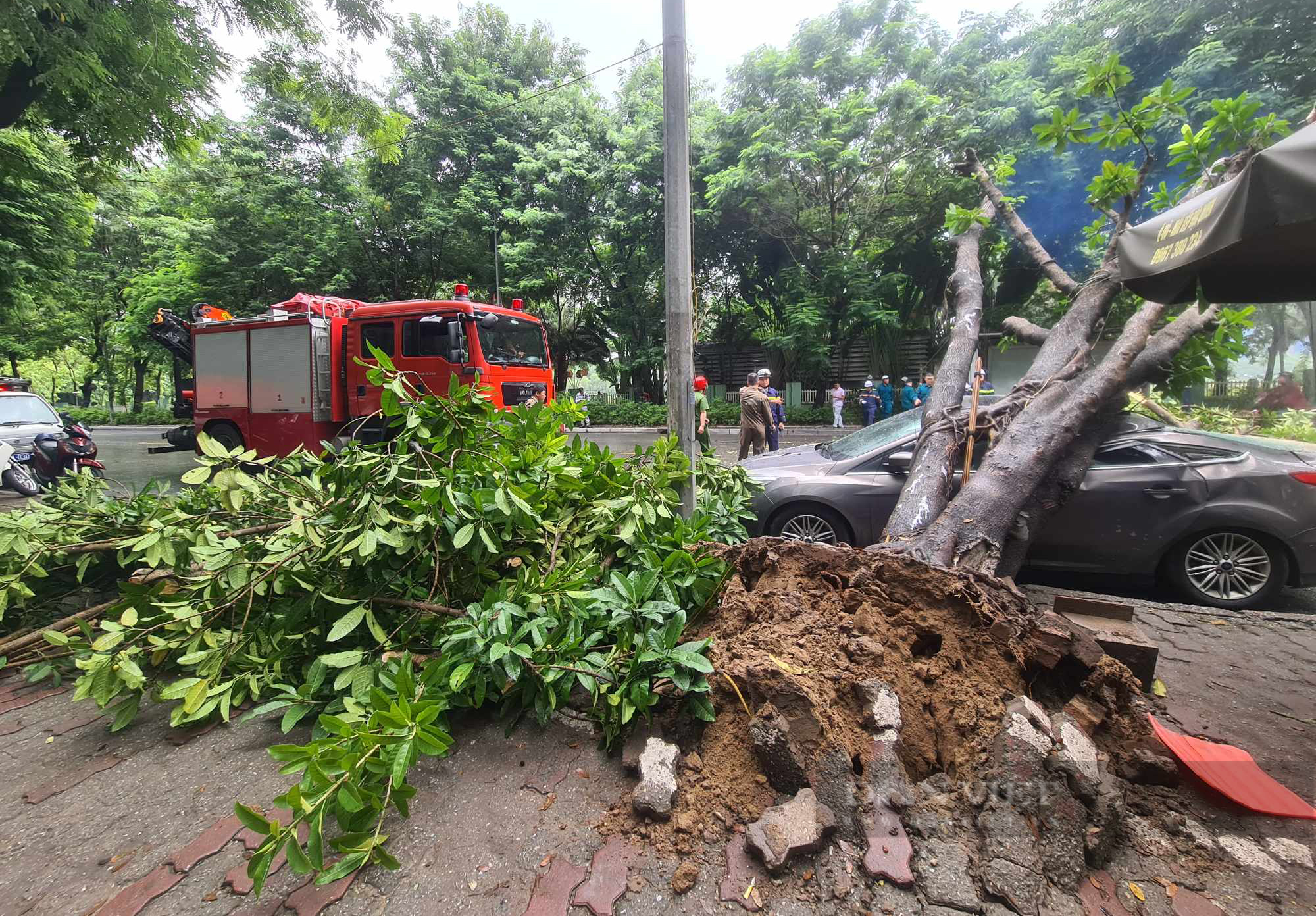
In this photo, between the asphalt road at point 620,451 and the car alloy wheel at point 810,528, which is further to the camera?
the car alloy wheel at point 810,528

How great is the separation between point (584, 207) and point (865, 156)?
8.75m

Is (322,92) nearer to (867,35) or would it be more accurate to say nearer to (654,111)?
(654,111)

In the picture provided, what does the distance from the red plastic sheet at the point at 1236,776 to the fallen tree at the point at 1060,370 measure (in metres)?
0.97

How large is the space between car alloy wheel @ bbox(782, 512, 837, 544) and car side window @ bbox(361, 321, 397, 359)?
6.32 meters

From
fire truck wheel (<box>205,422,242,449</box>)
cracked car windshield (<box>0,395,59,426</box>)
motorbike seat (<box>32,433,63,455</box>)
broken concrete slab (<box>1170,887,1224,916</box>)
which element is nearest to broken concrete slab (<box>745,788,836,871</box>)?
broken concrete slab (<box>1170,887,1224,916</box>)

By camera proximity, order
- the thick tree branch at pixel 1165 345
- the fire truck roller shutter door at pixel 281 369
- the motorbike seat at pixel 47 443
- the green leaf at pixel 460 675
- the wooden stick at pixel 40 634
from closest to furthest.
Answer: the green leaf at pixel 460 675 < the wooden stick at pixel 40 634 < the thick tree branch at pixel 1165 345 < the motorbike seat at pixel 47 443 < the fire truck roller shutter door at pixel 281 369

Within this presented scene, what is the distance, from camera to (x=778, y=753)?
1815 mm

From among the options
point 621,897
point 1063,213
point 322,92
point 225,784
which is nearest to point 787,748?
point 621,897

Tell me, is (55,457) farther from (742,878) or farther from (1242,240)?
(1242,240)

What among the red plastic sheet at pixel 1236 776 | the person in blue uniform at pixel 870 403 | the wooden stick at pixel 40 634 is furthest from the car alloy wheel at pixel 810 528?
the person in blue uniform at pixel 870 403

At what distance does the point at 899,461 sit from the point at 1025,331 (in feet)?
6.05

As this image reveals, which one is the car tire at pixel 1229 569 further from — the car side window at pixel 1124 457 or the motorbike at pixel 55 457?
the motorbike at pixel 55 457

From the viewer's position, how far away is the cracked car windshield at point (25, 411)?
322 inches

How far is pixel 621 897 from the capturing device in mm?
1583
